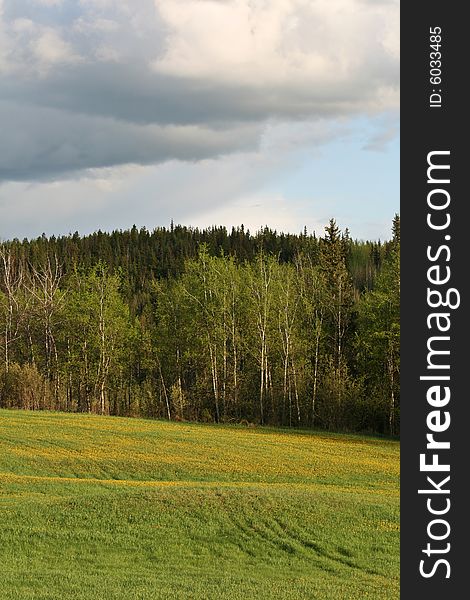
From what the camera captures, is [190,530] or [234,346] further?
[234,346]

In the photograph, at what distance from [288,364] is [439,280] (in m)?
68.0

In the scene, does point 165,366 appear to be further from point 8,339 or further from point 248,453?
point 248,453

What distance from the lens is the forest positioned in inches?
2739

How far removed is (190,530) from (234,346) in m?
49.5

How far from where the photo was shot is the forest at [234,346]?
69.6m

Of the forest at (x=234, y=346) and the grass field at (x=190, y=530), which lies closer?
the grass field at (x=190, y=530)

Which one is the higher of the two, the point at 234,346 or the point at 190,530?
the point at 234,346

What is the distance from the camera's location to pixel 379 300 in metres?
69.8

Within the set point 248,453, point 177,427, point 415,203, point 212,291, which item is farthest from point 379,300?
point 415,203

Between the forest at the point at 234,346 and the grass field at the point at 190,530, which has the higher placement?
the forest at the point at 234,346

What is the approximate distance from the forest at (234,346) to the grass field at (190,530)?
1098 inches

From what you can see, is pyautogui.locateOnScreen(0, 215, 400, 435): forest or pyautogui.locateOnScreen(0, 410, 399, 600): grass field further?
pyautogui.locateOnScreen(0, 215, 400, 435): forest

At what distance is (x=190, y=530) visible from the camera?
24.4 meters

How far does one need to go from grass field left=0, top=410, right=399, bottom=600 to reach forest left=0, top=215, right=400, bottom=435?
27886mm
